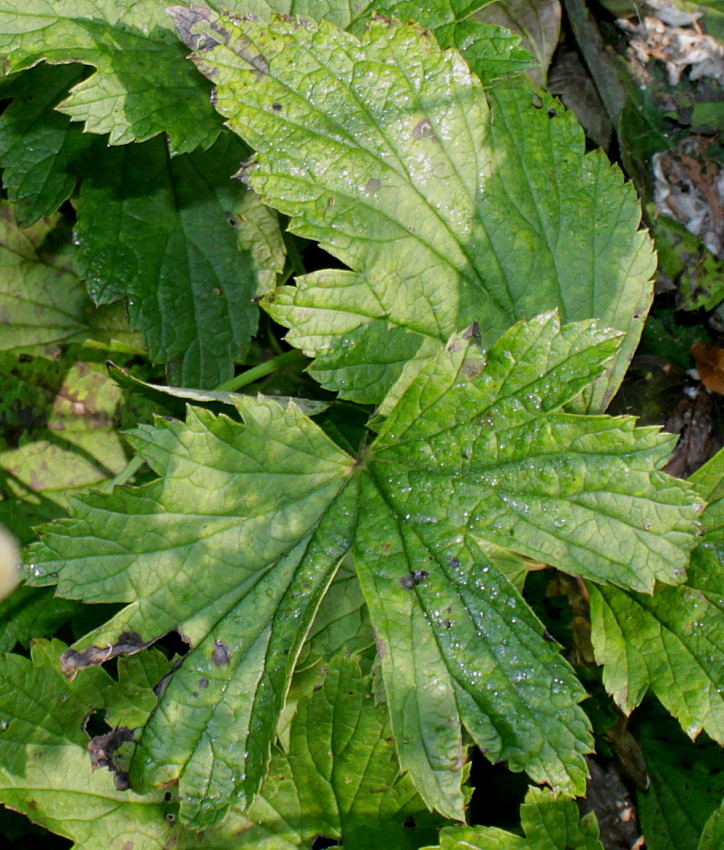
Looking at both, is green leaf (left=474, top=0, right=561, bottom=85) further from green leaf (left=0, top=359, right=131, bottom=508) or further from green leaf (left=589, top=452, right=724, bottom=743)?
green leaf (left=0, top=359, right=131, bottom=508)

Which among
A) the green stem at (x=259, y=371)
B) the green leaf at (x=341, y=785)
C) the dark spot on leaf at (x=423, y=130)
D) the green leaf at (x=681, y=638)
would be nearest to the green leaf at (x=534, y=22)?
the dark spot on leaf at (x=423, y=130)

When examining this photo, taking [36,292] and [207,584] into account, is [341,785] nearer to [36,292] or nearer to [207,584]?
[207,584]

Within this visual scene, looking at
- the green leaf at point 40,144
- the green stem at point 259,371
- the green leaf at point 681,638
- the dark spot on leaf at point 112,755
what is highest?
the green leaf at point 40,144

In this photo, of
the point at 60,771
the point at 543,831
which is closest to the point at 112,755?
the point at 60,771

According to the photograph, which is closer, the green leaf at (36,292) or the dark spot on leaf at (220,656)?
the dark spot on leaf at (220,656)

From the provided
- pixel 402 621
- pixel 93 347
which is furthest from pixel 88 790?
pixel 93 347

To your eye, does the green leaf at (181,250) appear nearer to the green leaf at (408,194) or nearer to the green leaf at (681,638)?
the green leaf at (408,194)
